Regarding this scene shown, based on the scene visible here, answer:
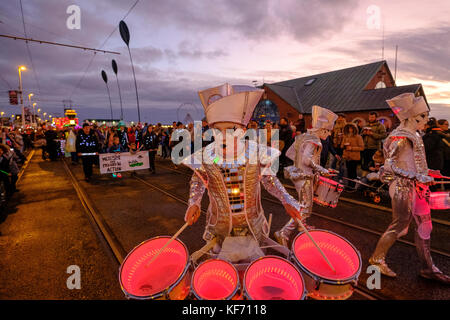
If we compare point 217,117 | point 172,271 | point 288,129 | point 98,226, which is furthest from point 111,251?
point 288,129

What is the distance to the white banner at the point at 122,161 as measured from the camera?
883cm

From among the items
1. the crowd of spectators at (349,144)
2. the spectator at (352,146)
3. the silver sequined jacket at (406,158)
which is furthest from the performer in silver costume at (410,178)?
the spectator at (352,146)

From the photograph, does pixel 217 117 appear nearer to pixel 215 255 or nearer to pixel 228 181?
pixel 228 181

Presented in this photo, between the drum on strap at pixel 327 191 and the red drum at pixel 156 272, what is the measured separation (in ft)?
9.24

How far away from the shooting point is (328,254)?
5.90 feet

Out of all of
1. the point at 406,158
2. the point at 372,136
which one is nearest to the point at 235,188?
the point at 406,158

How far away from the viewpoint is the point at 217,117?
1.80 m

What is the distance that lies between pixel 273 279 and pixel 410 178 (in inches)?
86.1

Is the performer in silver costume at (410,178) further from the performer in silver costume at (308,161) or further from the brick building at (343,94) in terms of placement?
the brick building at (343,94)

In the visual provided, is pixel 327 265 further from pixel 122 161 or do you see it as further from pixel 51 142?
pixel 51 142

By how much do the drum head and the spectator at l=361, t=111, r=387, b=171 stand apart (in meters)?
6.05

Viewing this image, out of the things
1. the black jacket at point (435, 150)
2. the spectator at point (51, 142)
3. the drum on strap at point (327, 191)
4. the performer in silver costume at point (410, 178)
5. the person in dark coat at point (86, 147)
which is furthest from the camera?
the spectator at point (51, 142)

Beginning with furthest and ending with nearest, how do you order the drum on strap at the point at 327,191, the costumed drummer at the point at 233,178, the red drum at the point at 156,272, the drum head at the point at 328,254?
the drum on strap at the point at 327,191 → the costumed drummer at the point at 233,178 → the drum head at the point at 328,254 → the red drum at the point at 156,272
